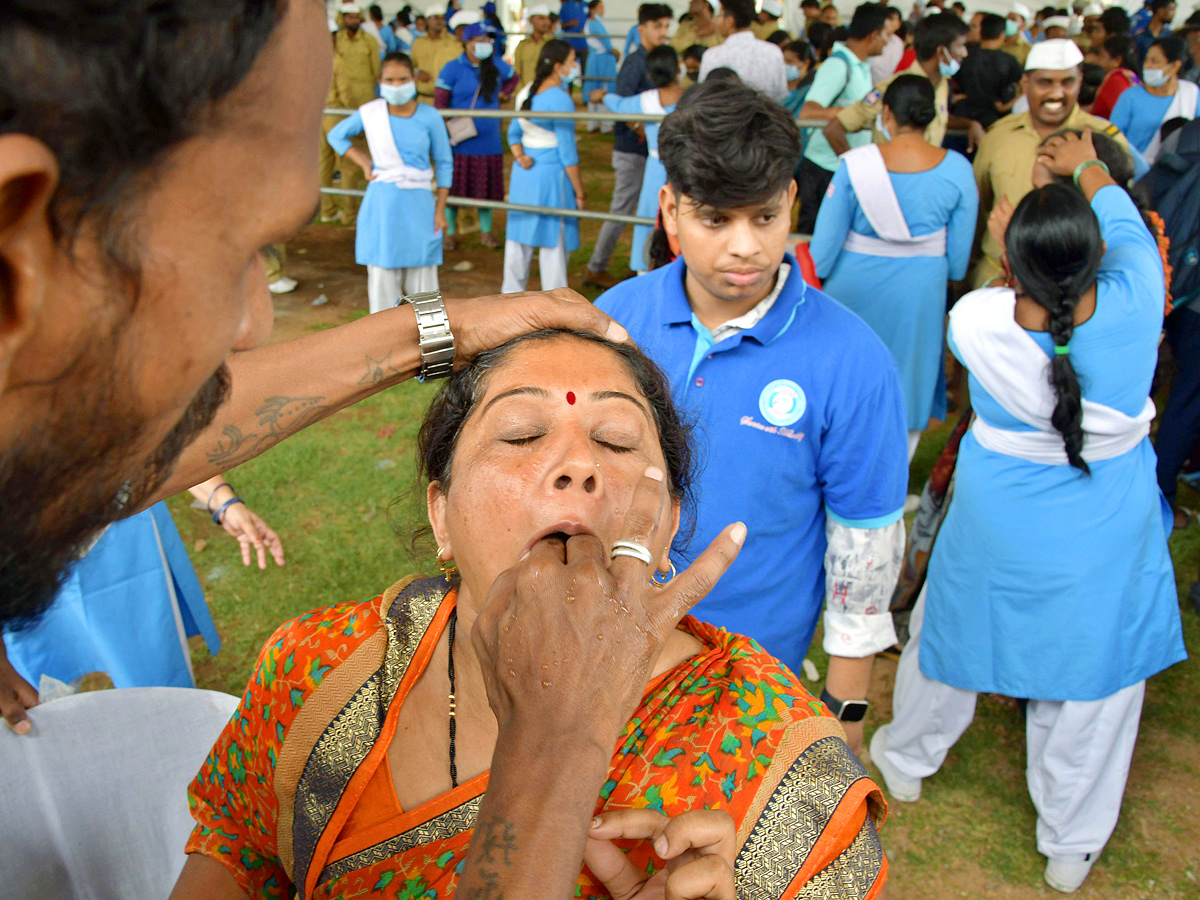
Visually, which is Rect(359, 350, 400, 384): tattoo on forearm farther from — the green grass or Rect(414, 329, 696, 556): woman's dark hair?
the green grass

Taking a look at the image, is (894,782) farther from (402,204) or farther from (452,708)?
(402,204)

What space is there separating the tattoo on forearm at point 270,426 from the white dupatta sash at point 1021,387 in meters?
2.00

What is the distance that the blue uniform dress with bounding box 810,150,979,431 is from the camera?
4.22 m

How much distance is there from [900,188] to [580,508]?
339cm

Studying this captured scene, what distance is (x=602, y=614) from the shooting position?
3.28 ft

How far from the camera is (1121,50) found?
7824 mm

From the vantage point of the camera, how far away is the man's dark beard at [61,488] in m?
0.73

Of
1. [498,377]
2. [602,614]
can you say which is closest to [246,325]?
[602,614]

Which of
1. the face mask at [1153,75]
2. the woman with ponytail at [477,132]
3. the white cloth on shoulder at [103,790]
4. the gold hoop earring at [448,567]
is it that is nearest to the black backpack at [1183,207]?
the face mask at [1153,75]

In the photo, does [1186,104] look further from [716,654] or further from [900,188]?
[716,654]

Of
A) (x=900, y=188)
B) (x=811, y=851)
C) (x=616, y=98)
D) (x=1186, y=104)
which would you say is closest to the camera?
(x=811, y=851)

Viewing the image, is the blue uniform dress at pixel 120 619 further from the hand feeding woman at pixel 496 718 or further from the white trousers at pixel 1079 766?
the white trousers at pixel 1079 766

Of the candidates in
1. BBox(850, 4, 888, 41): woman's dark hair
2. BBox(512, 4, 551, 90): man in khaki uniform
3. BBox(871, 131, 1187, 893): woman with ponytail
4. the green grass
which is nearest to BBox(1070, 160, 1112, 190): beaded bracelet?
BBox(871, 131, 1187, 893): woman with ponytail

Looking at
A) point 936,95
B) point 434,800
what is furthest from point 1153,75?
point 434,800
